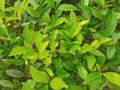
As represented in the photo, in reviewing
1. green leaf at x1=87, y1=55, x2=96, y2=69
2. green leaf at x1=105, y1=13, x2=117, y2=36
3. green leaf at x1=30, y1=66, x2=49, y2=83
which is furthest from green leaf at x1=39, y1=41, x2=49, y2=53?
green leaf at x1=105, y1=13, x2=117, y2=36

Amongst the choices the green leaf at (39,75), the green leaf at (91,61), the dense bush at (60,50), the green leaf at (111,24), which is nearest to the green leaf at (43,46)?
the dense bush at (60,50)

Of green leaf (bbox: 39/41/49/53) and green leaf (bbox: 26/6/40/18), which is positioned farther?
green leaf (bbox: 26/6/40/18)

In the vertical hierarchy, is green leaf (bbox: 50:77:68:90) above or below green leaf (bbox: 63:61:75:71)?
below

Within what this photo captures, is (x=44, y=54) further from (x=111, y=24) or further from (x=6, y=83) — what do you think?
(x=111, y=24)

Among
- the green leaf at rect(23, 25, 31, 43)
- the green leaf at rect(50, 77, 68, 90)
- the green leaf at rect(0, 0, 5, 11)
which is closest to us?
the green leaf at rect(50, 77, 68, 90)

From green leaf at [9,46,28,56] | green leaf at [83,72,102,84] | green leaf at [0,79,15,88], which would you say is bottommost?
green leaf at [0,79,15,88]

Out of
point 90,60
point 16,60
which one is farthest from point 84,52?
point 16,60

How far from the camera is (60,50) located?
140 cm

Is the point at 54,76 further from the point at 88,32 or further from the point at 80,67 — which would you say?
the point at 88,32

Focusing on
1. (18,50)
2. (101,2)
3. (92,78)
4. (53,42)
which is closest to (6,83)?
(18,50)

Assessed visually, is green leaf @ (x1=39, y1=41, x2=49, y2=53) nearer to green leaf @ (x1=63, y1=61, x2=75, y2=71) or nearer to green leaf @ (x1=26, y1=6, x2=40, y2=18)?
green leaf @ (x1=63, y1=61, x2=75, y2=71)

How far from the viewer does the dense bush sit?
1365mm

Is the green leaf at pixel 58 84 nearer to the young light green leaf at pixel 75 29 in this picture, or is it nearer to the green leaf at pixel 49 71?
the green leaf at pixel 49 71

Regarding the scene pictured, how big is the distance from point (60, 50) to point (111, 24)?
289 mm
